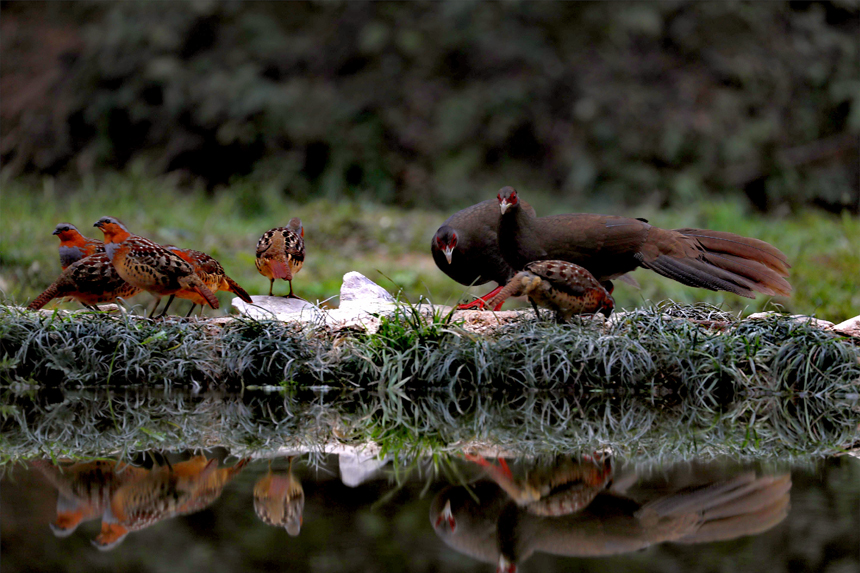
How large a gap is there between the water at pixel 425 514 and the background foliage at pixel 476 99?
343 inches

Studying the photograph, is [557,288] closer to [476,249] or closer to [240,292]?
[476,249]

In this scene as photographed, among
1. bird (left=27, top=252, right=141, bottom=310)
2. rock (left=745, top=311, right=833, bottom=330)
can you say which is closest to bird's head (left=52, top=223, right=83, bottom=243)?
bird (left=27, top=252, right=141, bottom=310)

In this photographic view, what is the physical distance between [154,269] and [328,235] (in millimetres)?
4595

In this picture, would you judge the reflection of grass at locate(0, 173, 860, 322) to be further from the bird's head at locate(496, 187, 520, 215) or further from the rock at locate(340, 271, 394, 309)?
the bird's head at locate(496, 187, 520, 215)

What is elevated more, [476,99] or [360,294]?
[476,99]

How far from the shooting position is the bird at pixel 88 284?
14.9ft

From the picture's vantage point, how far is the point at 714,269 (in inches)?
191

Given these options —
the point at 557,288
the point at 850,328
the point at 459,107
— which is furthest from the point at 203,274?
the point at 459,107

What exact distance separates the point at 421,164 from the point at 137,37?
14.2ft

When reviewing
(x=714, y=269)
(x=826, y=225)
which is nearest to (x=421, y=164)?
(x=826, y=225)

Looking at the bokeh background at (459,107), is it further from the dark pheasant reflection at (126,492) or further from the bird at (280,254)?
the dark pheasant reflection at (126,492)

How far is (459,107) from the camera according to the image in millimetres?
11273

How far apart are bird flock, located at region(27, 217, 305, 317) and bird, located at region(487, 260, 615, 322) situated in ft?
4.34

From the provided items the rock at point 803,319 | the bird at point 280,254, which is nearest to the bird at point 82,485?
the bird at point 280,254
